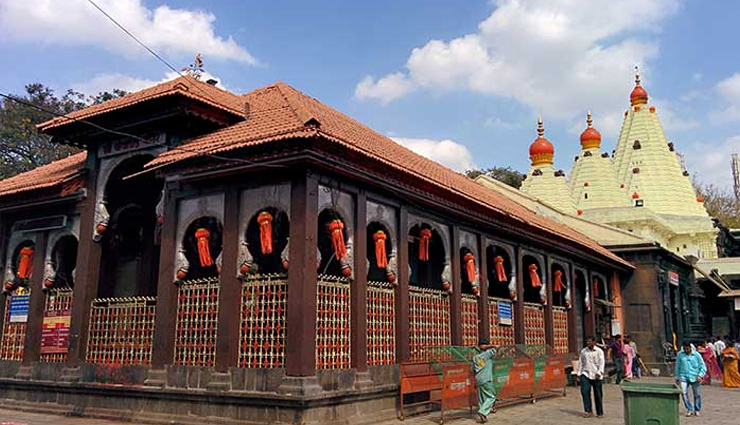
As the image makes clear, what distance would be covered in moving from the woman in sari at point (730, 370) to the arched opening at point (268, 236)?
48.5 feet

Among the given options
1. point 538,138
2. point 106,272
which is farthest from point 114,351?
point 538,138

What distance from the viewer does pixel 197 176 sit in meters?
A: 11.4


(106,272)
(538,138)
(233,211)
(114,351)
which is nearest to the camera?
(233,211)

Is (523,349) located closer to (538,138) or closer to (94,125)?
(94,125)

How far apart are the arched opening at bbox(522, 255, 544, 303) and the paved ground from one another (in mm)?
3835

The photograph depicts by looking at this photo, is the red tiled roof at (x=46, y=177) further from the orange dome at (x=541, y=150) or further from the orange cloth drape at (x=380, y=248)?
the orange dome at (x=541, y=150)

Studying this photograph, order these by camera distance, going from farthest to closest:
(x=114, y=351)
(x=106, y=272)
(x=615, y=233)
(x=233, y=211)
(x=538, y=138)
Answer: (x=538, y=138) < (x=615, y=233) < (x=106, y=272) < (x=114, y=351) < (x=233, y=211)

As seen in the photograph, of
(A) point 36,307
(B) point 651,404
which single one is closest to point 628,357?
(B) point 651,404

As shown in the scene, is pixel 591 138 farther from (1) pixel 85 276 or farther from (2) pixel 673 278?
(1) pixel 85 276

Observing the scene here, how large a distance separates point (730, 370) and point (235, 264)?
1702cm

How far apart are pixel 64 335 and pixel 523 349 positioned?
9832 millimetres

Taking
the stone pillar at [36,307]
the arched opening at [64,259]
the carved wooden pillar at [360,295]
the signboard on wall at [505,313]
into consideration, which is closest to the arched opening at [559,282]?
the signboard on wall at [505,313]

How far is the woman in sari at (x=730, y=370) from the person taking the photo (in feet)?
65.7

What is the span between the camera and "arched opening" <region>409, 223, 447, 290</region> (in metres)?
14.5
